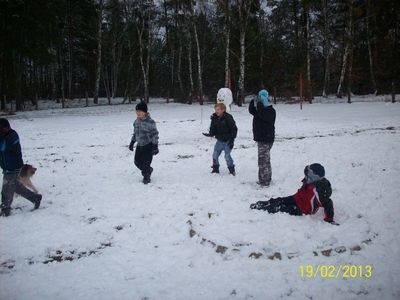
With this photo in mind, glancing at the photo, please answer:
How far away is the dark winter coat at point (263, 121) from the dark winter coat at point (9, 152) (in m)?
4.85

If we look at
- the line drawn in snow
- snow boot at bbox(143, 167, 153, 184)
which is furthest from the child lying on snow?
snow boot at bbox(143, 167, 153, 184)

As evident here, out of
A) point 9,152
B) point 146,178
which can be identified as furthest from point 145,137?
point 9,152

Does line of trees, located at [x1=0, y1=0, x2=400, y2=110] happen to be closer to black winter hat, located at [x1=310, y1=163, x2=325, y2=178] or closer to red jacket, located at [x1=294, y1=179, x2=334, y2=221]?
red jacket, located at [x1=294, y1=179, x2=334, y2=221]

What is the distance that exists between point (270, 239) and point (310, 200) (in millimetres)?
1210

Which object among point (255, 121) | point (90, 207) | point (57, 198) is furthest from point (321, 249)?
point (57, 198)

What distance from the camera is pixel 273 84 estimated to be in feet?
117

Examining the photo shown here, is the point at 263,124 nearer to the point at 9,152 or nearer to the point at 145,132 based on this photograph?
the point at 145,132

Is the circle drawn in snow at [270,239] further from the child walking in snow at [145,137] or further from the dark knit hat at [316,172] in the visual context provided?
the child walking in snow at [145,137]

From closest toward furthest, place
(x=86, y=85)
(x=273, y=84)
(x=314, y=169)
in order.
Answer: (x=314, y=169), (x=273, y=84), (x=86, y=85)

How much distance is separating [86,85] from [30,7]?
23608mm

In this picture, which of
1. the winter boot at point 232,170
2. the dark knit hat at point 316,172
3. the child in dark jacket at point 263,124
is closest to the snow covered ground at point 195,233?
the winter boot at point 232,170

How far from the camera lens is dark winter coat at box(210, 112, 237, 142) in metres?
8.95

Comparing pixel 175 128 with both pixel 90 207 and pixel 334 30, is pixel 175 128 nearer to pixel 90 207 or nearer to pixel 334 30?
pixel 90 207
